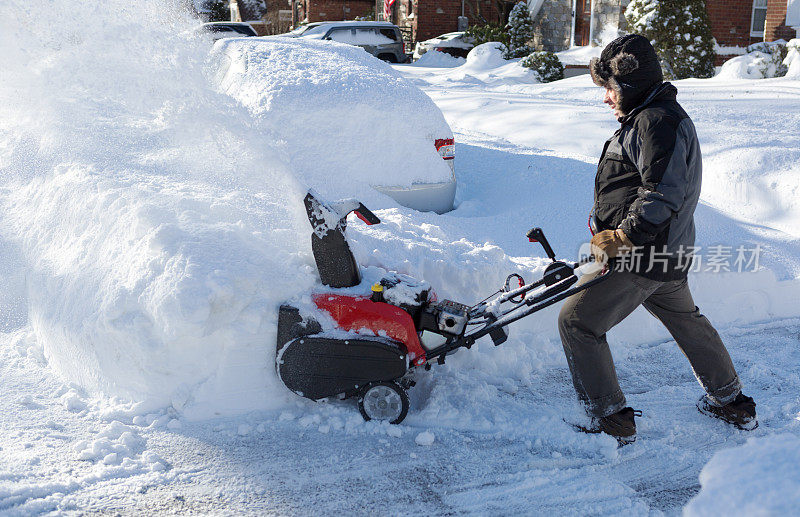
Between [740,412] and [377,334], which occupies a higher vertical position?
[377,334]

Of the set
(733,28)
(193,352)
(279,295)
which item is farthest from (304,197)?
(733,28)

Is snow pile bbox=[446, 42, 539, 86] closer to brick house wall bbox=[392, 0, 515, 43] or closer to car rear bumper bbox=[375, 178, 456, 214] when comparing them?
brick house wall bbox=[392, 0, 515, 43]

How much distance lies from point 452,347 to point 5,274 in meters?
3.14

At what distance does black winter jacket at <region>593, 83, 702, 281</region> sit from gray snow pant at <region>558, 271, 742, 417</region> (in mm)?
120

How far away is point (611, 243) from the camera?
284 cm

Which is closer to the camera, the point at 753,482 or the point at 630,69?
the point at 753,482

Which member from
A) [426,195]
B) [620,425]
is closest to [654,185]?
[620,425]

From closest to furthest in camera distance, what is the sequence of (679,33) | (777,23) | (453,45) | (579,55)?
(679,33), (777,23), (579,55), (453,45)

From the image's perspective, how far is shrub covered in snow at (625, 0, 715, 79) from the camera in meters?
13.6

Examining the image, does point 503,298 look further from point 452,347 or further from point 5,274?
point 5,274

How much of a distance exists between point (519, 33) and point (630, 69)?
788 inches

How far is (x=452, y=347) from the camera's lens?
322cm

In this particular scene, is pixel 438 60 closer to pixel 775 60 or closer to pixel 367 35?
pixel 367 35

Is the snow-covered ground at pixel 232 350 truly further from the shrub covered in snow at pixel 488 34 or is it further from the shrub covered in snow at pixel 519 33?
the shrub covered in snow at pixel 488 34
